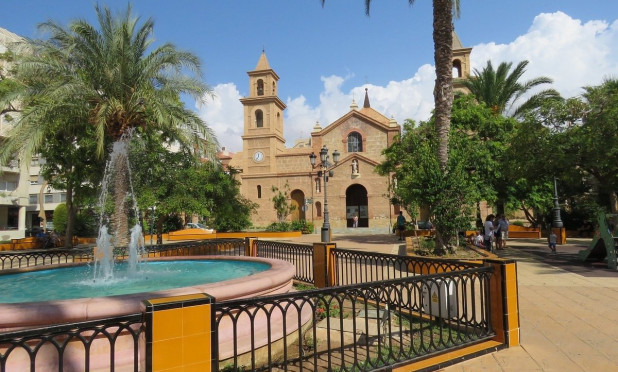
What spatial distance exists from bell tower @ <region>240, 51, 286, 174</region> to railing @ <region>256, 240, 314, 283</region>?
2939 cm

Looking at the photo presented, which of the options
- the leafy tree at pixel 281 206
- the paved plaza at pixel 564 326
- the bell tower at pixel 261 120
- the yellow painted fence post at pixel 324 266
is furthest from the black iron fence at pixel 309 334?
the bell tower at pixel 261 120

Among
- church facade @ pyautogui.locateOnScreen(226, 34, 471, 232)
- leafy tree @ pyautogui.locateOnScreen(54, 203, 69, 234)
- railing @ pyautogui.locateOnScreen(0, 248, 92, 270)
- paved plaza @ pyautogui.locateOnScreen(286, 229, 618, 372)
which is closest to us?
paved plaza @ pyautogui.locateOnScreen(286, 229, 618, 372)

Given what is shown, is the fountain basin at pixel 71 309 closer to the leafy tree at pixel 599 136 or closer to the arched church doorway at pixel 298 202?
the leafy tree at pixel 599 136

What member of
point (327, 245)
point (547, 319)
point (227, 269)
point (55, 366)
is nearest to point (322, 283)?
point (327, 245)

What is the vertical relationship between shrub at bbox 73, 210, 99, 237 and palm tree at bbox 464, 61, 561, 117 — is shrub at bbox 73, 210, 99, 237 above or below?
below

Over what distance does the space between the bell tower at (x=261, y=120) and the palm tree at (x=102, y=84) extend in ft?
92.8

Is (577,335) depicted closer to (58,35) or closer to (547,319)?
(547,319)

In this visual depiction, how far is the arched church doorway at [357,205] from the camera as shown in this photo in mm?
40188

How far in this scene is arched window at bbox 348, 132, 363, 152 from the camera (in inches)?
1617

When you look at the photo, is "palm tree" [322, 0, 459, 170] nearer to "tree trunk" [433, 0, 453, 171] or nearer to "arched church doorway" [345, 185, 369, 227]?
"tree trunk" [433, 0, 453, 171]

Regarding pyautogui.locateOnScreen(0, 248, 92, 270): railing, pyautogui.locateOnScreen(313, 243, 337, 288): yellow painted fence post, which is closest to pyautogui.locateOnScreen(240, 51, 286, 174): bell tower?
pyautogui.locateOnScreen(0, 248, 92, 270): railing

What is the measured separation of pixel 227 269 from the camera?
855 centimetres

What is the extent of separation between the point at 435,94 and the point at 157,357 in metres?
12.0

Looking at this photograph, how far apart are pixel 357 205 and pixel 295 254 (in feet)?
101
